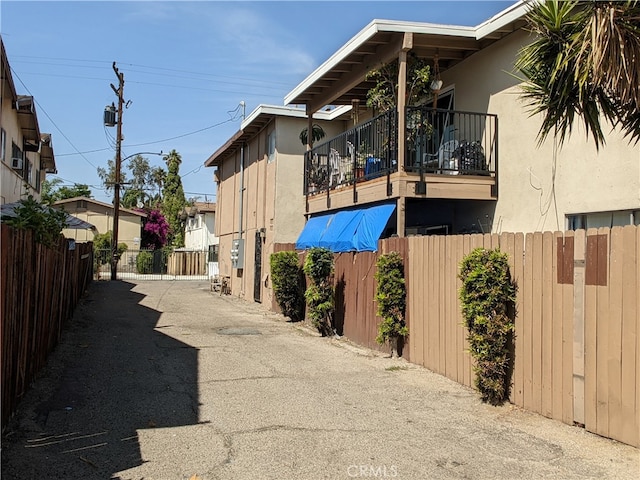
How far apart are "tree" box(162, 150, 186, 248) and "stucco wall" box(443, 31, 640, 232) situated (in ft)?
149

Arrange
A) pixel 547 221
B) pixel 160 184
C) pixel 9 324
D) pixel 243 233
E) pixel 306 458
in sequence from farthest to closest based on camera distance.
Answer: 1. pixel 160 184
2. pixel 243 233
3. pixel 547 221
4. pixel 9 324
5. pixel 306 458

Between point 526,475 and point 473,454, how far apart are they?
1.80ft

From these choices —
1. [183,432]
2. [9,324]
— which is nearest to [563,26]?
[183,432]

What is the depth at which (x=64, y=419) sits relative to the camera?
5816mm

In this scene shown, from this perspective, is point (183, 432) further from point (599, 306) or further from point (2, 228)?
point (599, 306)

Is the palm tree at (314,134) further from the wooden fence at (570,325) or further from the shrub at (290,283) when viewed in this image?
the wooden fence at (570,325)

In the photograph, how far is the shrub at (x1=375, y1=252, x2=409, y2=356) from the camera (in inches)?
359

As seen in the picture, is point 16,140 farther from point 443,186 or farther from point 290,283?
point 443,186

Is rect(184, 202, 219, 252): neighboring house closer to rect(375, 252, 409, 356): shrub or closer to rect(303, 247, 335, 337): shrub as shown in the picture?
rect(303, 247, 335, 337): shrub

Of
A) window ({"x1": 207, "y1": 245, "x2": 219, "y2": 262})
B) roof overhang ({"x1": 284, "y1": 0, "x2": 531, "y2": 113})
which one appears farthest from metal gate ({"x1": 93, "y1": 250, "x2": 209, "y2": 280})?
roof overhang ({"x1": 284, "y1": 0, "x2": 531, "y2": 113})

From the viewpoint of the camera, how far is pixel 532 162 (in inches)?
388

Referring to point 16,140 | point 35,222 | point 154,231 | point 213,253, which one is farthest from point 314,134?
point 154,231

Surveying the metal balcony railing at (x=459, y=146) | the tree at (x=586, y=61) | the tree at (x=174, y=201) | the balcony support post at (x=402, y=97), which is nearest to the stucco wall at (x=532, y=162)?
the metal balcony railing at (x=459, y=146)

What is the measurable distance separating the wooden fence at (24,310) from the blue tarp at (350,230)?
5334 millimetres
